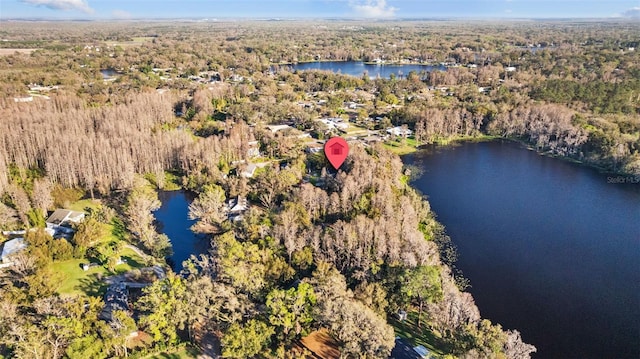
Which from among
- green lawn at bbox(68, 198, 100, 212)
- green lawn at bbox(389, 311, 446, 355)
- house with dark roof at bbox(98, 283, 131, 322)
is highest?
house with dark roof at bbox(98, 283, 131, 322)

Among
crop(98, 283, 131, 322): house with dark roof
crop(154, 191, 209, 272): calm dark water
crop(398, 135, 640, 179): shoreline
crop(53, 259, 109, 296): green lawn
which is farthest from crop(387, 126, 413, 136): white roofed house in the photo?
crop(98, 283, 131, 322): house with dark roof

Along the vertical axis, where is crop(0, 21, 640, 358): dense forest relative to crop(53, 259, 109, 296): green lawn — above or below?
above

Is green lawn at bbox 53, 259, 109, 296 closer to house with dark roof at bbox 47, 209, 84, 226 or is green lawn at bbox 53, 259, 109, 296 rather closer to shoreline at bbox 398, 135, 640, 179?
house with dark roof at bbox 47, 209, 84, 226

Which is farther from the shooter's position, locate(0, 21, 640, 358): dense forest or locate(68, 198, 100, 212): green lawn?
locate(68, 198, 100, 212): green lawn

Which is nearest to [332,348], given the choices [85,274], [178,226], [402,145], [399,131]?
A: [85,274]

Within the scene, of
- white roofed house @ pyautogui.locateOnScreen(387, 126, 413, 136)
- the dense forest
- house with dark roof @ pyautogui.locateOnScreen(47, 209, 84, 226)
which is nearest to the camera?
the dense forest

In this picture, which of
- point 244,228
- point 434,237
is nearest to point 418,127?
point 434,237

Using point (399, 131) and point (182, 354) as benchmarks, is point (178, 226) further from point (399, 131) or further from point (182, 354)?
point (399, 131)
